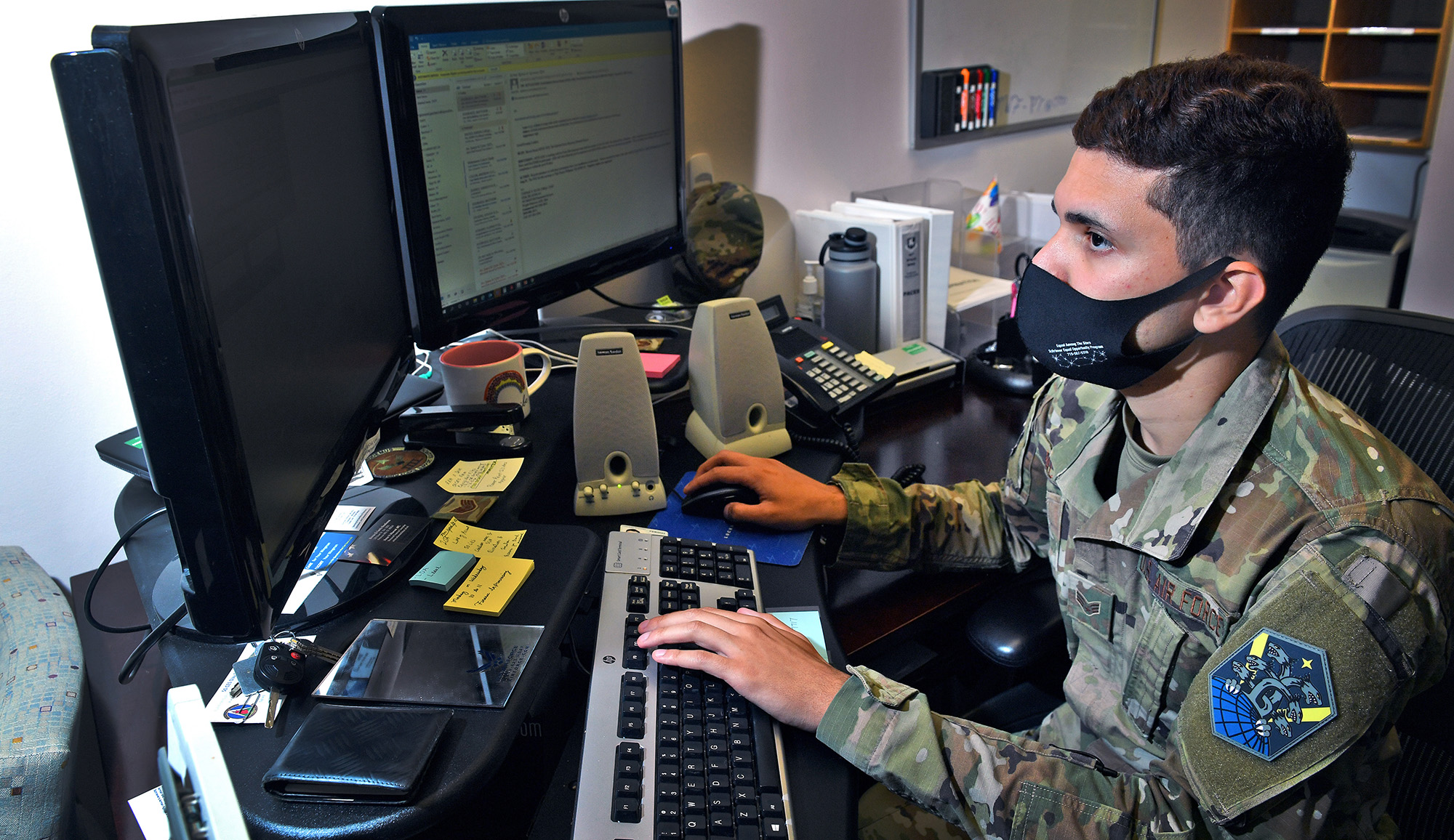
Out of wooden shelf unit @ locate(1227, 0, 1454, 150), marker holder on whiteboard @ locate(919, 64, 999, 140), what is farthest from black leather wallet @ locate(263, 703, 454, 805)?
wooden shelf unit @ locate(1227, 0, 1454, 150)

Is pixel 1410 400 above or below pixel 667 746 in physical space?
above

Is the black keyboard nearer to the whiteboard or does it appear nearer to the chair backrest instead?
the chair backrest

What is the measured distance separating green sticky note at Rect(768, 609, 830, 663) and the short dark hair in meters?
0.47

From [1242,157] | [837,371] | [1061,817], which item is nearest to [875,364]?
[837,371]

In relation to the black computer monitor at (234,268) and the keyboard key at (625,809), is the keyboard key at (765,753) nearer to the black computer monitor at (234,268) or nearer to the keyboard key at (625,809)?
the keyboard key at (625,809)

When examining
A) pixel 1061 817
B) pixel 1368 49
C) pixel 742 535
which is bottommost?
pixel 1061 817

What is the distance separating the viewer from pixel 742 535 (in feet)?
3.19

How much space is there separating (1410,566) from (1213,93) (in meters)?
0.42

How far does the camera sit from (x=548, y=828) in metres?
0.75

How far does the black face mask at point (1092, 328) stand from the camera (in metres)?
0.82

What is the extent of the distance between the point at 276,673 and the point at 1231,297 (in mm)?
844

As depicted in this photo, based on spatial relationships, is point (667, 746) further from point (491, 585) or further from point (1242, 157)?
point (1242, 157)

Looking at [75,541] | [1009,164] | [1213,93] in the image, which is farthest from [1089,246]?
[1009,164]

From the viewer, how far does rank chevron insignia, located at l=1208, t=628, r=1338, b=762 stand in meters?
0.67
